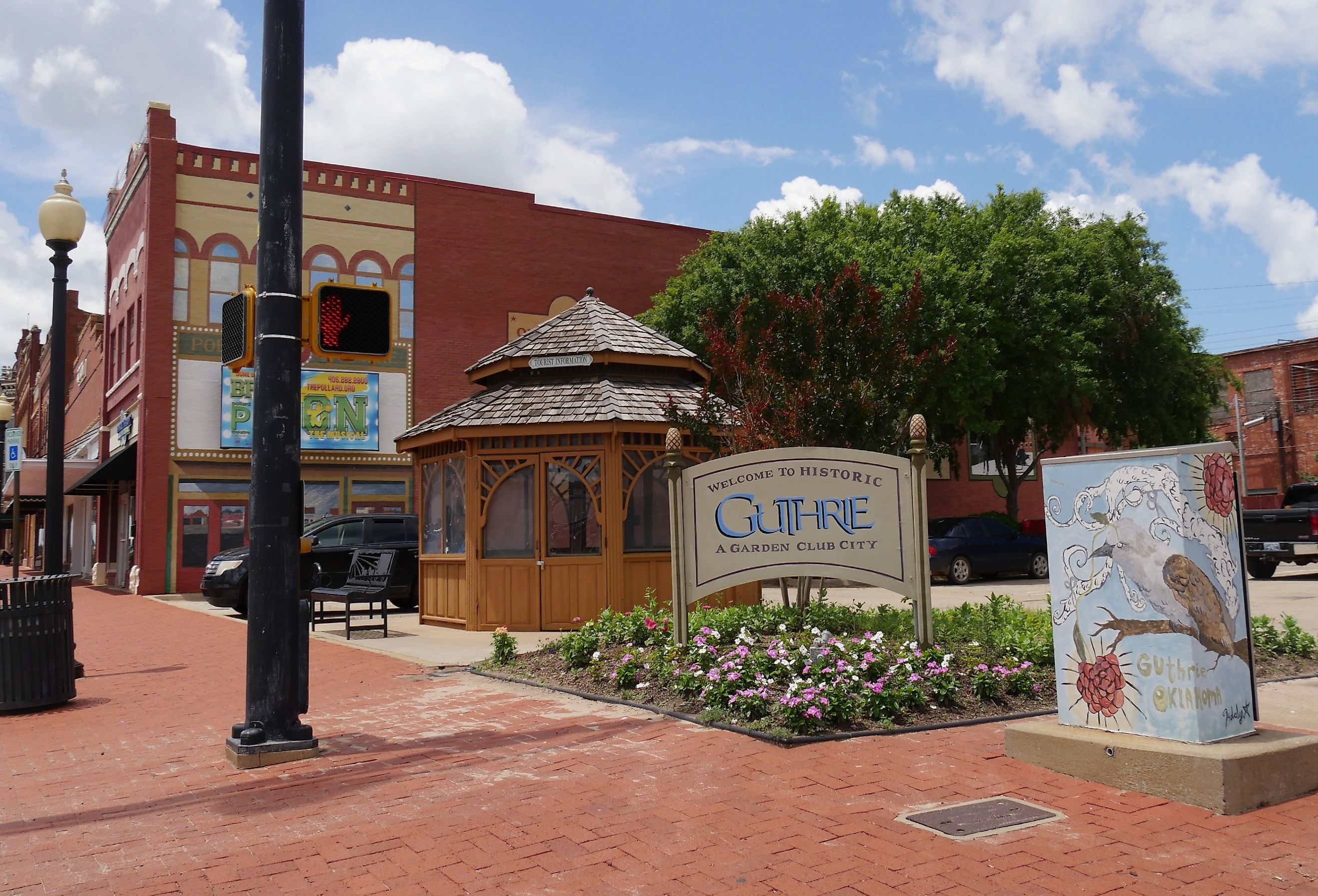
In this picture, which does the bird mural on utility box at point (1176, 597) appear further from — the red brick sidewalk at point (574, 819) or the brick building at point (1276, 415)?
the brick building at point (1276, 415)

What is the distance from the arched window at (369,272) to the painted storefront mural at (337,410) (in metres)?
2.63

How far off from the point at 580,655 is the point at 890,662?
3010mm

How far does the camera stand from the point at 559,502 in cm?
1453

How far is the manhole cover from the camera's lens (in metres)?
4.95

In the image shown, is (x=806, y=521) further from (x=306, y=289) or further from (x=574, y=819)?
(x=306, y=289)

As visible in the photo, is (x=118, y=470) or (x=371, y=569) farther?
(x=118, y=470)

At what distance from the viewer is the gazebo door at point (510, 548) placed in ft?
47.3

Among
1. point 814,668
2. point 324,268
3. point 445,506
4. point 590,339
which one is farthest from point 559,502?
point 324,268

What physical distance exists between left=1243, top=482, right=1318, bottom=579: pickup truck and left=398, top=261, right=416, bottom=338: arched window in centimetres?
2106

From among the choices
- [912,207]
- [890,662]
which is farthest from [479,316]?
[890,662]

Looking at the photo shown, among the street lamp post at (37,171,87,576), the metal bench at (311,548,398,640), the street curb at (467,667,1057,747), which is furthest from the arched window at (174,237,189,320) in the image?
the street curb at (467,667,1057,747)

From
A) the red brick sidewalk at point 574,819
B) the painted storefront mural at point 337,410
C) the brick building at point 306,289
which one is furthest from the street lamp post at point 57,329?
the painted storefront mural at point 337,410

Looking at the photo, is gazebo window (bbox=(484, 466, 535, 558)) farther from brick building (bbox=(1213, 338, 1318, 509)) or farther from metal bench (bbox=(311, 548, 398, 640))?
brick building (bbox=(1213, 338, 1318, 509))
